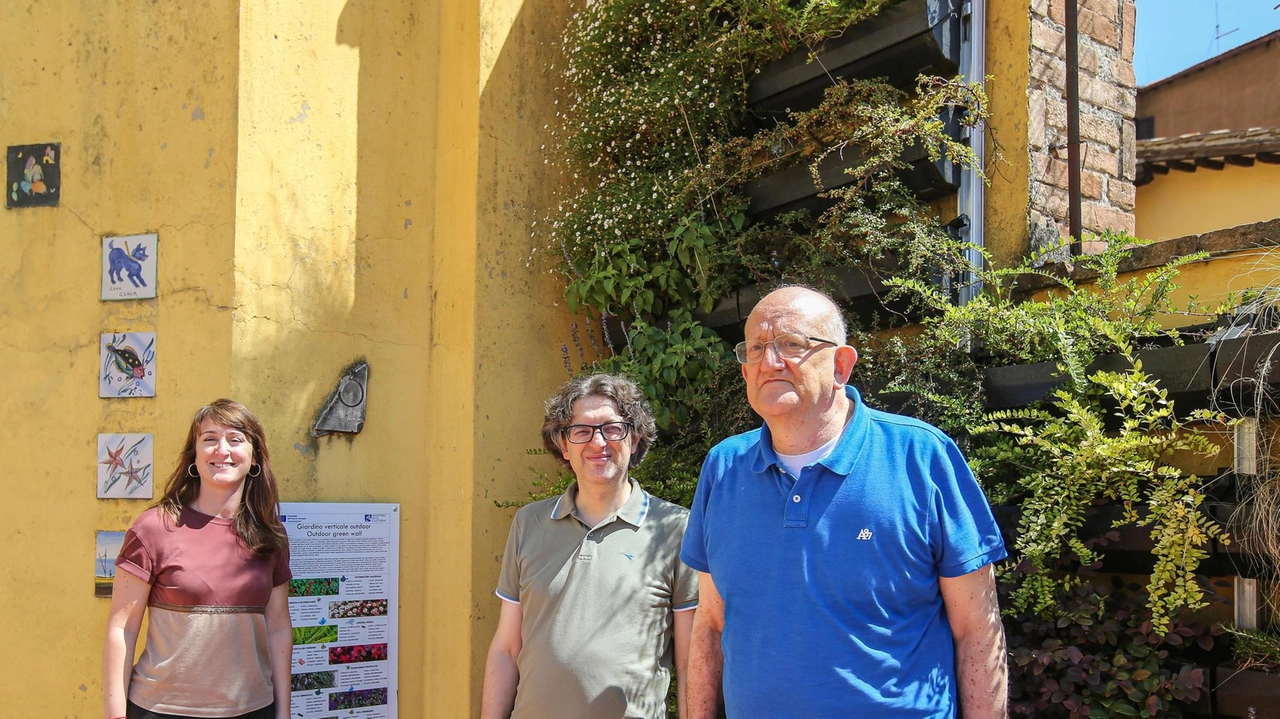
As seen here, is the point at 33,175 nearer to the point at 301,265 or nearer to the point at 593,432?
the point at 301,265

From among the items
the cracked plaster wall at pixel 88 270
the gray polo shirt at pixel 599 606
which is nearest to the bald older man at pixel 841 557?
the gray polo shirt at pixel 599 606

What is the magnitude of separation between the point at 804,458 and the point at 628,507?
729mm

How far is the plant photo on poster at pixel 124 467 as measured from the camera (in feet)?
13.5

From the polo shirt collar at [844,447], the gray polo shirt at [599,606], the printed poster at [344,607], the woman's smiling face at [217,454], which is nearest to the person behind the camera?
the polo shirt collar at [844,447]

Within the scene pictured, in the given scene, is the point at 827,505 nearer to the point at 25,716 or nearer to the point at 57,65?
the point at 25,716

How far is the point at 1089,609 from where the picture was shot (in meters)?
2.73

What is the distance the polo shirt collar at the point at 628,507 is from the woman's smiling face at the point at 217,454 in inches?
42.5

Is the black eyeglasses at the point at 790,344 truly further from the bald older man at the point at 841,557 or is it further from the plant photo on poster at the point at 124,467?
the plant photo on poster at the point at 124,467

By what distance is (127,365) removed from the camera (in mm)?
4176

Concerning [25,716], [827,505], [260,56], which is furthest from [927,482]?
[25,716]

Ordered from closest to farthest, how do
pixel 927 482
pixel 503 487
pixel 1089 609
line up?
pixel 927 482 → pixel 1089 609 → pixel 503 487

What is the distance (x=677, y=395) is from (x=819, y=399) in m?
1.92

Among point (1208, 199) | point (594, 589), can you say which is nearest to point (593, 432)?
point (594, 589)

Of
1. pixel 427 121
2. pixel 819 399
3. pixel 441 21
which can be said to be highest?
pixel 441 21
